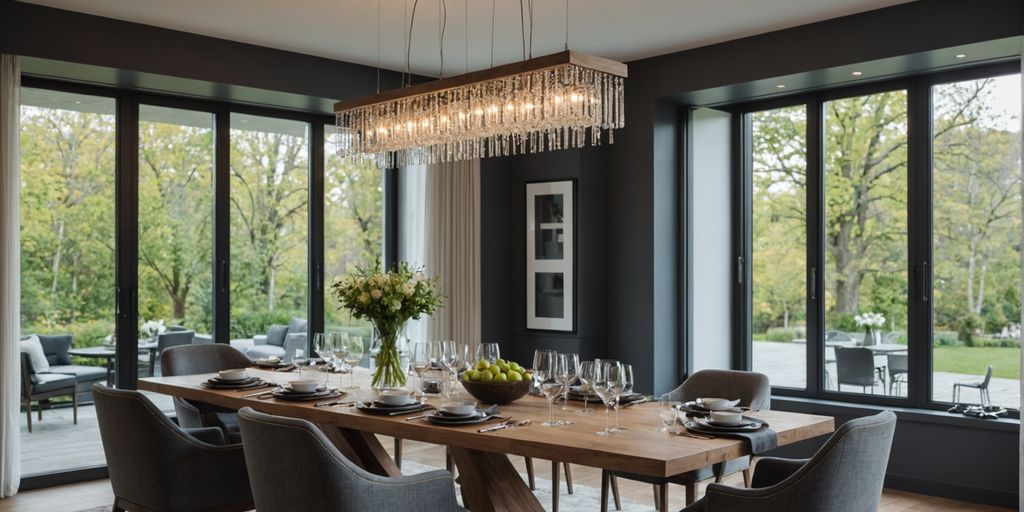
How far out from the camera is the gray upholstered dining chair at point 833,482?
2594mm

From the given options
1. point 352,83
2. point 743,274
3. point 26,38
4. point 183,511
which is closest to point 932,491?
point 743,274

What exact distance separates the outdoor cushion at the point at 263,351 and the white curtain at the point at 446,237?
37.8 inches

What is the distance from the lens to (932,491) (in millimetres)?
5113

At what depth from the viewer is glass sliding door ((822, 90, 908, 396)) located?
5.50m

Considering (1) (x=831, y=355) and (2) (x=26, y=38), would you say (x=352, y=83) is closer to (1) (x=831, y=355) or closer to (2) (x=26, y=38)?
(2) (x=26, y=38)

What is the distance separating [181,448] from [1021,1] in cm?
425

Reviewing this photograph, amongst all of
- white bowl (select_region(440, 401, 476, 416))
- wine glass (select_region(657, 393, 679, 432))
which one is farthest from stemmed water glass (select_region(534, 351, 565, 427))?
wine glass (select_region(657, 393, 679, 432))

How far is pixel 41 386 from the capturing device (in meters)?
5.39

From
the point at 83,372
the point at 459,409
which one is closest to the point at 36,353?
the point at 83,372

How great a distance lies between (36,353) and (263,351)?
1.39 meters

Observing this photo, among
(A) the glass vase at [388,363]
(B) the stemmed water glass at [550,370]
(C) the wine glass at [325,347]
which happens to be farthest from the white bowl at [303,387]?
(B) the stemmed water glass at [550,370]

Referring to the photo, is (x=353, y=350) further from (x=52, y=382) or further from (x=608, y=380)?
(x=52, y=382)

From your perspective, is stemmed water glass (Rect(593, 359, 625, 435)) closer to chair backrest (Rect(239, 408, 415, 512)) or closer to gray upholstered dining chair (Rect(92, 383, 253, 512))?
chair backrest (Rect(239, 408, 415, 512))

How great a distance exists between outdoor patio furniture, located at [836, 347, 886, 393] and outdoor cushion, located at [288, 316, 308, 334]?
3522 millimetres
